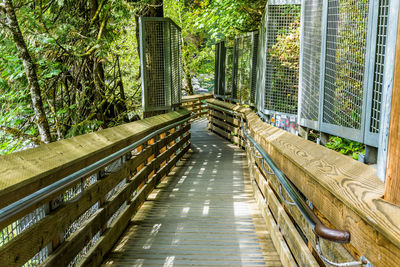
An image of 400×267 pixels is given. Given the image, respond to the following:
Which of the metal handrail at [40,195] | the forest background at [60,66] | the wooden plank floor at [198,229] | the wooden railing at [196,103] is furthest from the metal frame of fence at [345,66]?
the wooden railing at [196,103]

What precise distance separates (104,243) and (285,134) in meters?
1.94

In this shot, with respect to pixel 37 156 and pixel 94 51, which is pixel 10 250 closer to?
pixel 37 156

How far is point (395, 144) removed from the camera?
1.42 m

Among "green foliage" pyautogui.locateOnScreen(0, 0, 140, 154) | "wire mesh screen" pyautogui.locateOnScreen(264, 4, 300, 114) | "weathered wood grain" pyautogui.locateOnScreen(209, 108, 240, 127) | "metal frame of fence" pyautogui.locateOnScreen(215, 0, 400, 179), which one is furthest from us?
"weathered wood grain" pyautogui.locateOnScreen(209, 108, 240, 127)

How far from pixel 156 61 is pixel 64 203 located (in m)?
6.13

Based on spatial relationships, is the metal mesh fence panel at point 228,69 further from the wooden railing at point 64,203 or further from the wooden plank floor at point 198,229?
the wooden railing at point 64,203

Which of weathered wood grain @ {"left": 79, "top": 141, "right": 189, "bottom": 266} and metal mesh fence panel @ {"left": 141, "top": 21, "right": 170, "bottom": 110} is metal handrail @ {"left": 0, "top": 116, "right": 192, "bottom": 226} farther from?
metal mesh fence panel @ {"left": 141, "top": 21, "right": 170, "bottom": 110}

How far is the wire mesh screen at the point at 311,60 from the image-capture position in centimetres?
380

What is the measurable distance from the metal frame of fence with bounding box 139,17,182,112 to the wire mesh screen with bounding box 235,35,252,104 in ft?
10.3

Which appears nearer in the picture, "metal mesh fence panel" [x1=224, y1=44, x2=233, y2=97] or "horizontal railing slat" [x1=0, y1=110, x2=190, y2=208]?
"horizontal railing slat" [x1=0, y1=110, x2=190, y2=208]

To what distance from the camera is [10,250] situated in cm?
193

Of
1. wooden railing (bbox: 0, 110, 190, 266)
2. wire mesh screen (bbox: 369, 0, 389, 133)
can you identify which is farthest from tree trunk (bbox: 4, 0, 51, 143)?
wire mesh screen (bbox: 369, 0, 389, 133)

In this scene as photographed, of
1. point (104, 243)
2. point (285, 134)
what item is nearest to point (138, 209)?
point (104, 243)

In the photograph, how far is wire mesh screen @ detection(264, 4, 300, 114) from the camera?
6777 millimetres
